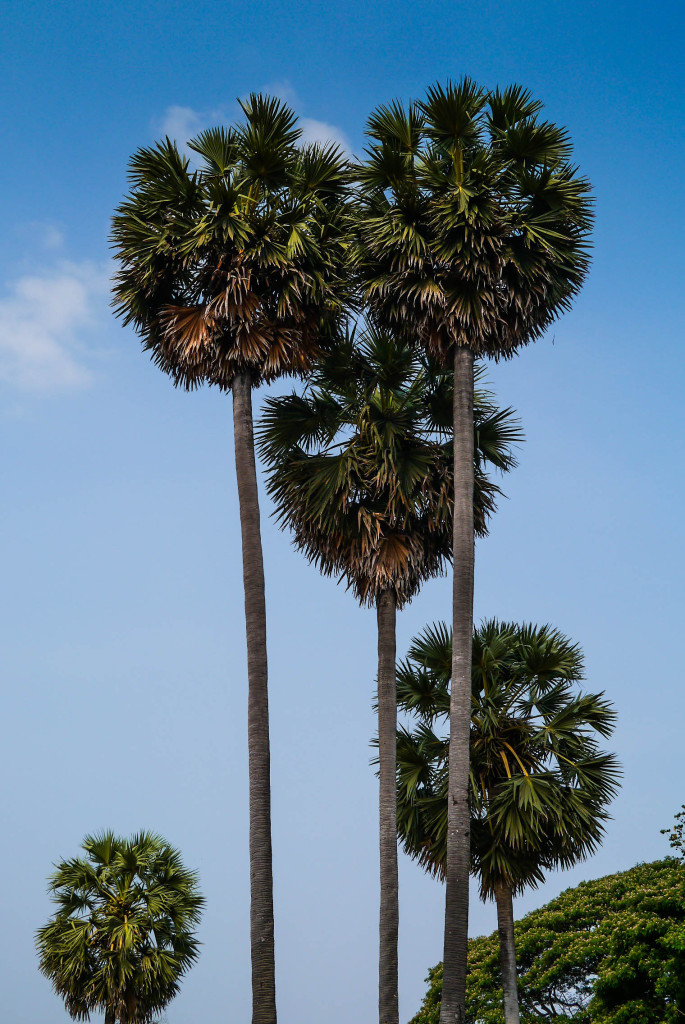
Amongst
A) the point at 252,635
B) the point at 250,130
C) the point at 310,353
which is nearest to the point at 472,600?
the point at 252,635

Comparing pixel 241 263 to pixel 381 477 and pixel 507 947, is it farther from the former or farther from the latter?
pixel 507 947

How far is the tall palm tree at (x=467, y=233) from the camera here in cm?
1897

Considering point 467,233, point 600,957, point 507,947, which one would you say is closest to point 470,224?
point 467,233

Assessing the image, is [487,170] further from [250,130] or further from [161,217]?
[161,217]

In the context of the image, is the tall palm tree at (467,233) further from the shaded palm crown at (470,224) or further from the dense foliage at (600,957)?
the dense foliage at (600,957)

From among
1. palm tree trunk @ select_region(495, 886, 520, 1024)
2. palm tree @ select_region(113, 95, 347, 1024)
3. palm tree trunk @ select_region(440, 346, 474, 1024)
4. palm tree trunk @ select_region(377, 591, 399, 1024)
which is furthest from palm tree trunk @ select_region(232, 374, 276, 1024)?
palm tree trunk @ select_region(495, 886, 520, 1024)

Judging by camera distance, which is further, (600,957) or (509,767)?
(600,957)

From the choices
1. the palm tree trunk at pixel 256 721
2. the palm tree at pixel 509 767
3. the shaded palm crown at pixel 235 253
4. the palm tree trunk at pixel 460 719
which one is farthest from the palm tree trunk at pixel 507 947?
the shaded palm crown at pixel 235 253

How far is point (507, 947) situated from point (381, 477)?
9158 millimetres

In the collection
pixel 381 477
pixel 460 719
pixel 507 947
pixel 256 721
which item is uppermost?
pixel 381 477

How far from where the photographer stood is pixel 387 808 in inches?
792

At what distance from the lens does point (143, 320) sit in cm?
1977

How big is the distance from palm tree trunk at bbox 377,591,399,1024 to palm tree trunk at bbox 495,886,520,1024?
319 cm

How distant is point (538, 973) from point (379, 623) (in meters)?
11.6
